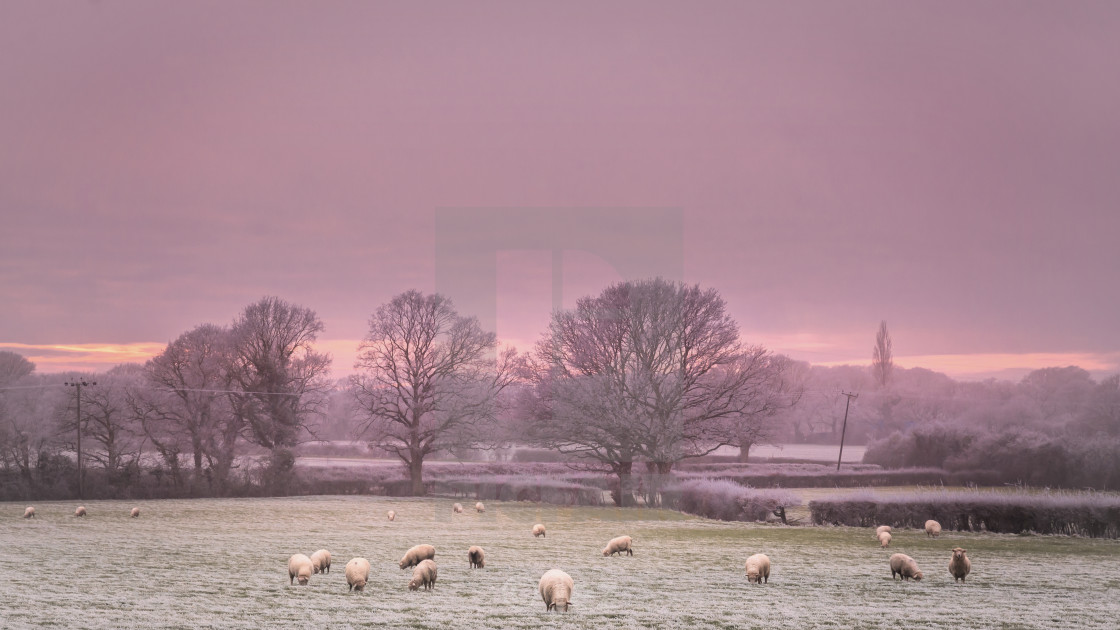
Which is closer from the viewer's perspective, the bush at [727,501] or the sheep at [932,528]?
the sheep at [932,528]

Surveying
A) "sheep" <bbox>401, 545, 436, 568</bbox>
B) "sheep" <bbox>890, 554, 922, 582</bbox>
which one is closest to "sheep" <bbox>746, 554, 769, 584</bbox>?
"sheep" <bbox>890, 554, 922, 582</bbox>

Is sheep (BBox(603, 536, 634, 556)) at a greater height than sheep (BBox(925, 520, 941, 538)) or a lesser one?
greater

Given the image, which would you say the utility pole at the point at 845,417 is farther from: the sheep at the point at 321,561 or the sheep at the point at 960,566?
the sheep at the point at 321,561

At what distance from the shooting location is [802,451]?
229ft

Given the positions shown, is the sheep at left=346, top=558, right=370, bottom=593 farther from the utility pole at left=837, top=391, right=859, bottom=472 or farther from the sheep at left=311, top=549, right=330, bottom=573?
the utility pole at left=837, top=391, right=859, bottom=472

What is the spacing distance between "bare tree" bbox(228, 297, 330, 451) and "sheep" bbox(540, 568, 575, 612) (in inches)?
1952

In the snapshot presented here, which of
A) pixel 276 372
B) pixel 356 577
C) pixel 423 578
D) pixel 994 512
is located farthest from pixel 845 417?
pixel 356 577

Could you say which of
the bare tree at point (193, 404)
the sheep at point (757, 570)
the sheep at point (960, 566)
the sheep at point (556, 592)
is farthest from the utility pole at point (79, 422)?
the sheep at point (960, 566)

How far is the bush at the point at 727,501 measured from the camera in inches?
1551

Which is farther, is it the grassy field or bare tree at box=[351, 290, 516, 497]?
bare tree at box=[351, 290, 516, 497]

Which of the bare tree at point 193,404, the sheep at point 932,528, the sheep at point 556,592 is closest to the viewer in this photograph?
the sheep at point 556,592

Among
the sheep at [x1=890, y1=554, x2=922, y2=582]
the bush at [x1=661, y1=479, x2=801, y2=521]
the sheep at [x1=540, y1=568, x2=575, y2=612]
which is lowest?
the bush at [x1=661, y1=479, x2=801, y2=521]

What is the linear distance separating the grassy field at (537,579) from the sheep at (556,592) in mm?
268

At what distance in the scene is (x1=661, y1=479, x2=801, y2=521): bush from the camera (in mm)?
39406
